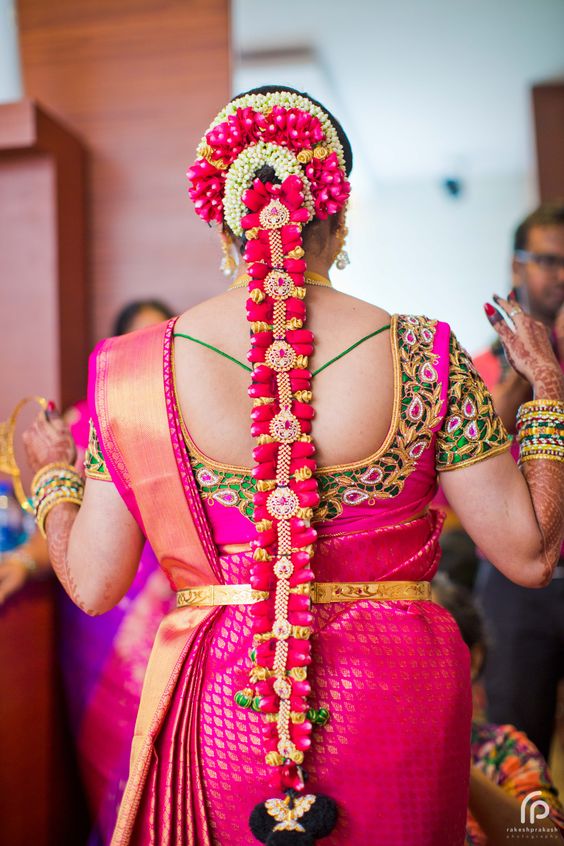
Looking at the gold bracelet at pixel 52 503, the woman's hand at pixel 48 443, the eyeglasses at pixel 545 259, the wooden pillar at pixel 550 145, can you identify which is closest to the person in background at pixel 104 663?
the woman's hand at pixel 48 443

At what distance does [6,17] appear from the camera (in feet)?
11.2

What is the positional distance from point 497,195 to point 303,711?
7196 millimetres

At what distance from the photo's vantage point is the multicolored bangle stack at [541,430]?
4.11ft

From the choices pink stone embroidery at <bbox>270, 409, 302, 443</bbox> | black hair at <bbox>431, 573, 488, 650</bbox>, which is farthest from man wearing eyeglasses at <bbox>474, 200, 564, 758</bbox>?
pink stone embroidery at <bbox>270, 409, 302, 443</bbox>

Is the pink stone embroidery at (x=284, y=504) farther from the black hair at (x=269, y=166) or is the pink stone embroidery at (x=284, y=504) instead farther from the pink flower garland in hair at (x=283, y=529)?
the black hair at (x=269, y=166)

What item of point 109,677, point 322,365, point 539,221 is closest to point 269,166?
point 322,365

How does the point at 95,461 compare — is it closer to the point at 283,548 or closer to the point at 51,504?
the point at 51,504

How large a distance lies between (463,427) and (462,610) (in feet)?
3.75

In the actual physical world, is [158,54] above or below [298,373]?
above

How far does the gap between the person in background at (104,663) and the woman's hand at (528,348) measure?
1.09 m

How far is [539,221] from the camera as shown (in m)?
2.92

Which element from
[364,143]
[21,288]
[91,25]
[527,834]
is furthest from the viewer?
[364,143]

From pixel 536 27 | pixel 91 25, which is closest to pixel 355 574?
pixel 91 25

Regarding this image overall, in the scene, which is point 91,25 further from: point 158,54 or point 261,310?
point 261,310
